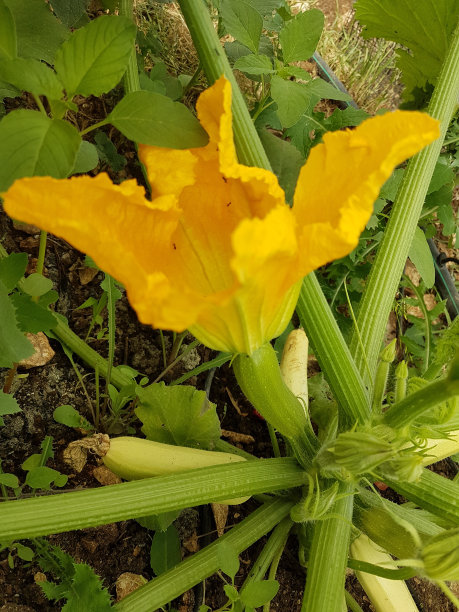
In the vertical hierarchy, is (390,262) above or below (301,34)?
below

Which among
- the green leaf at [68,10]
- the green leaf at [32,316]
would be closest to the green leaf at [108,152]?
the green leaf at [68,10]

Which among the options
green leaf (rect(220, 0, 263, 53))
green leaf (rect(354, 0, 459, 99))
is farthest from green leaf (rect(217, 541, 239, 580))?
green leaf (rect(354, 0, 459, 99))

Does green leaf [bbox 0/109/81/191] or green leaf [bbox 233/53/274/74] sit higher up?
green leaf [bbox 233/53/274/74]

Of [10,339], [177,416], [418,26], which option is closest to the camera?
[10,339]

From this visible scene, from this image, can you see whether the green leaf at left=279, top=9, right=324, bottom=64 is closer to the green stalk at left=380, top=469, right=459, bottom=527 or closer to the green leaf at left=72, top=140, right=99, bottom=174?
the green leaf at left=72, top=140, right=99, bottom=174

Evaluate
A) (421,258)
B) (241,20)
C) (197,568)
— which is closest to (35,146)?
(241,20)

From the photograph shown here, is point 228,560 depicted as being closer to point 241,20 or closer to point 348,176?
point 348,176

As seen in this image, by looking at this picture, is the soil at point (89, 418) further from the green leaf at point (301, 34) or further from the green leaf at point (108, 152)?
the green leaf at point (301, 34)
